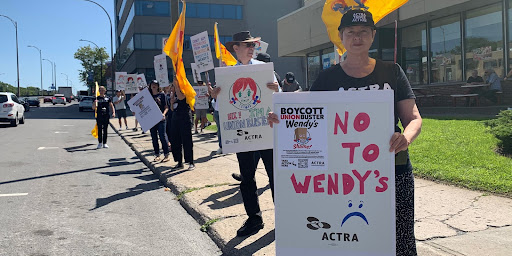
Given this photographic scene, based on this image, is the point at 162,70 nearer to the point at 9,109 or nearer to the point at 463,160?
the point at 463,160

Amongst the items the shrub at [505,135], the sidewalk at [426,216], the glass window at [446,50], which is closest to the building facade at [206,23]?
the glass window at [446,50]

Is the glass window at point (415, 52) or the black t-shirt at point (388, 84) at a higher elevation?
the glass window at point (415, 52)

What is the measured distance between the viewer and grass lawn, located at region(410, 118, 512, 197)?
19.7ft

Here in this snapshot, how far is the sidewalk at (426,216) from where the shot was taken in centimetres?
397

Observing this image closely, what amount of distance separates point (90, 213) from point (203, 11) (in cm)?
4694

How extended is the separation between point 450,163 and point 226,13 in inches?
1847

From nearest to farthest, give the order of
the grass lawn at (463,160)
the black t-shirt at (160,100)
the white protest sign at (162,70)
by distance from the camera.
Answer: the grass lawn at (463,160) < the black t-shirt at (160,100) < the white protest sign at (162,70)

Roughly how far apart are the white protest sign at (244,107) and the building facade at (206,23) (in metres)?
45.3

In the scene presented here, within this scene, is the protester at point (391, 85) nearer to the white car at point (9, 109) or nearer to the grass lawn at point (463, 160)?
the grass lawn at point (463, 160)

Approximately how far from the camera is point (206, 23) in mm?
50812

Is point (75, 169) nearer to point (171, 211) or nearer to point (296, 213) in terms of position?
point (171, 211)

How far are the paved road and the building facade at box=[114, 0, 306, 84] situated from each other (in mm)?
40431

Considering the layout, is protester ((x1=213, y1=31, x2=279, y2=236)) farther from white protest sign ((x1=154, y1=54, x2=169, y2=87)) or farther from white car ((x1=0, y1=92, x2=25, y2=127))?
white car ((x1=0, y1=92, x2=25, y2=127))

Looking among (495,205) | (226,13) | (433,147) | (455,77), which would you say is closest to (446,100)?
(455,77)
